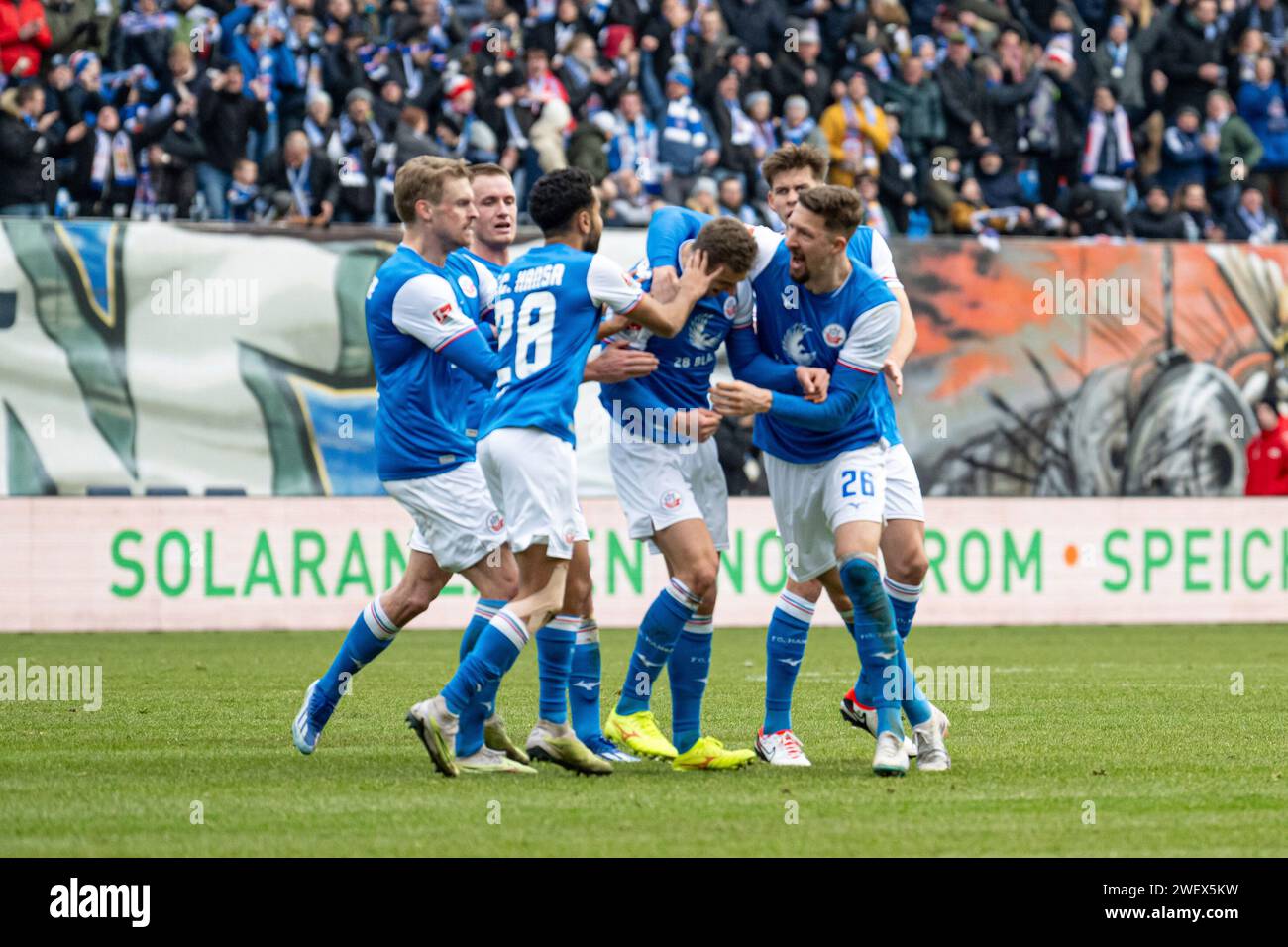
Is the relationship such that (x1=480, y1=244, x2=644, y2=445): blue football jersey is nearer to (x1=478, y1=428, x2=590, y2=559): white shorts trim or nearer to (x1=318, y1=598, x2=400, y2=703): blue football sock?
(x1=478, y1=428, x2=590, y2=559): white shorts trim

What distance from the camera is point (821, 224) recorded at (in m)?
8.38

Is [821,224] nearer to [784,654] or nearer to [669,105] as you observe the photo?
[784,654]

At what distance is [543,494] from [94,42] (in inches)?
547

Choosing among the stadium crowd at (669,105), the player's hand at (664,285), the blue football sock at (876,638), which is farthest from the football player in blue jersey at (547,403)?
the stadium crowd at (669,105)

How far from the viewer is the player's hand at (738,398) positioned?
26.6 feet

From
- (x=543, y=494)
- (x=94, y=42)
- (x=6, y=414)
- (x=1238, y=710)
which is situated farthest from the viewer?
(x=94, y=42)

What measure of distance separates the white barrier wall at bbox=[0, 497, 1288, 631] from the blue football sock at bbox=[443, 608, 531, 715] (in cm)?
1070

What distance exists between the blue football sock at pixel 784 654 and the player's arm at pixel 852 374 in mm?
1008

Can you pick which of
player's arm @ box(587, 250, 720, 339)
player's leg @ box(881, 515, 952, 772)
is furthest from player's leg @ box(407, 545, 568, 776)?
player's leg @ box(881, 515, 952, 772)

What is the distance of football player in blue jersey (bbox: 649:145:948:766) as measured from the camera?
28.9 feet

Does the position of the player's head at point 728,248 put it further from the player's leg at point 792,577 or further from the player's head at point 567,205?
the player's leg at point 792,577
